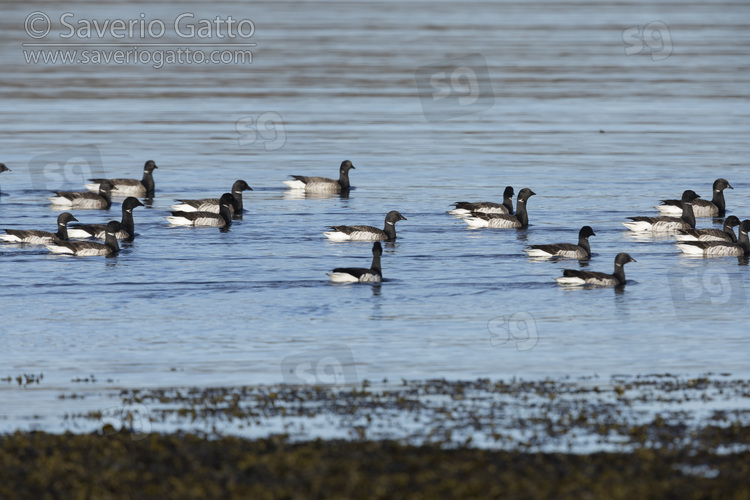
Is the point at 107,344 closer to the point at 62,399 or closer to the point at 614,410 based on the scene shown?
the point at 62,399

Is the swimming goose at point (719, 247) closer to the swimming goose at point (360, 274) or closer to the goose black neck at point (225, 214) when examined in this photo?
the swimming goose at point (360, 274)

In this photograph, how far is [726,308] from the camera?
23812mm

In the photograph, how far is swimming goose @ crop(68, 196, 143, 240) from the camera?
32.0 meters

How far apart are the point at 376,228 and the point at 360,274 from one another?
20.1 ft

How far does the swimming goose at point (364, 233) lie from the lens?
3150cm

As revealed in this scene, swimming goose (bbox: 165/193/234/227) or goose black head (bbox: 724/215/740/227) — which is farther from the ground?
swimming goose (bbox: 165/193/234/227)

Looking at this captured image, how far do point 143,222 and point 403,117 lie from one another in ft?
93.4

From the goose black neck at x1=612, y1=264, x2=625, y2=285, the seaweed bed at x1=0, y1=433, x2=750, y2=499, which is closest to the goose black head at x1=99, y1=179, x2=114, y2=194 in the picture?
the goose black neck at x1=612, y1=264, x2=625, y2=285
